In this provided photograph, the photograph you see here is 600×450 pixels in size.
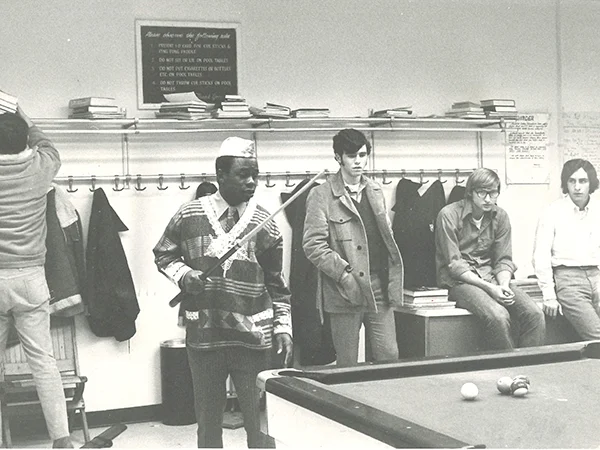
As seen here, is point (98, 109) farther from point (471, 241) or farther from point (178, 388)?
point (471, 241)

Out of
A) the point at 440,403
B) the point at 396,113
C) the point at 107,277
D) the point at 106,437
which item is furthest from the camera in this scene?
the point at 396,113

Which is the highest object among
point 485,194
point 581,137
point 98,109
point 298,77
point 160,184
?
point 298,77

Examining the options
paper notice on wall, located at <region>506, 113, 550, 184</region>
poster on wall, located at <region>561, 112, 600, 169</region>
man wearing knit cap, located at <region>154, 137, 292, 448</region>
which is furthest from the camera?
poster on wall, located at <region>561, 112, 600, 169</region>

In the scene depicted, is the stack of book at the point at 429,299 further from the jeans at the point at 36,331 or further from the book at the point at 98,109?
the jeans at the point at 36,331

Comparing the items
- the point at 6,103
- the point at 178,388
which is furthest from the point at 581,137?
the point at 6,103

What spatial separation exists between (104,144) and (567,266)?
2993mm

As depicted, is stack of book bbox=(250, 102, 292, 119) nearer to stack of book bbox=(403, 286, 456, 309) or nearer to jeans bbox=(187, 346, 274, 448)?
stack of book bbox=(403, 286, 456, 309)

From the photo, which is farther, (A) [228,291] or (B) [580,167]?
(B) [580,167]

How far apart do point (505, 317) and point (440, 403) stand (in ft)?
9.23

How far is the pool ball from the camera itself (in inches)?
107

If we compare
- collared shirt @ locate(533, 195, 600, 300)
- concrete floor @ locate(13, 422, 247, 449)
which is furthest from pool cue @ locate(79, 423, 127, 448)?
collared shirt @ locate(533, 195, 600, 300)

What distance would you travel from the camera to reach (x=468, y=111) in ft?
20.5

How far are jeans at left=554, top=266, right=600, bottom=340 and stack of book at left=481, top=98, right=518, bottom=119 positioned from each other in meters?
1.22

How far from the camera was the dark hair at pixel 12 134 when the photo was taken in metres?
4.18
